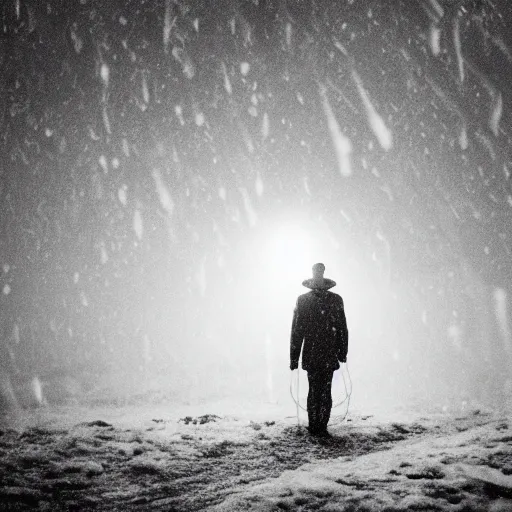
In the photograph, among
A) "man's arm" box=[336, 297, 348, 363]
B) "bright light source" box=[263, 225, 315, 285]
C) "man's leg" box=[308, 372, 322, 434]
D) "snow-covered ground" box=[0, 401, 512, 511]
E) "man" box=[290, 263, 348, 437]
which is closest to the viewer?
"snow-covered ground" box=[0, 401, 512, 511]

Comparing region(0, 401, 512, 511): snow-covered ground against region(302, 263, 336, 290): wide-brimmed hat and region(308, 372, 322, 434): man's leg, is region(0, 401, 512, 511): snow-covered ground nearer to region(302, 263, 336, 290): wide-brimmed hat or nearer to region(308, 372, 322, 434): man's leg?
region(308, 372, 322, 434): man's leg

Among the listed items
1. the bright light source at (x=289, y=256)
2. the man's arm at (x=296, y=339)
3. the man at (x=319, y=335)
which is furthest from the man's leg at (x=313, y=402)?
the bright light source at (x=289, y=256)

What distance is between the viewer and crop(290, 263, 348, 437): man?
193 inches

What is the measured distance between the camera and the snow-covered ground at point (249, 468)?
2586 millimetres

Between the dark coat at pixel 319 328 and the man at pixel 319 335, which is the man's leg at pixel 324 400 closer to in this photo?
the man at pixel 319 335

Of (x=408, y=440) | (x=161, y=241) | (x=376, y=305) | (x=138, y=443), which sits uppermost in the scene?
(x=161, y=241)

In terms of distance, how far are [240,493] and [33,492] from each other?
4.39ft

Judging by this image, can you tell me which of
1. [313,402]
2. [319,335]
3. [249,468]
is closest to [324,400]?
[313,402]

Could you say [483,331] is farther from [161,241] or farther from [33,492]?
[161,241]

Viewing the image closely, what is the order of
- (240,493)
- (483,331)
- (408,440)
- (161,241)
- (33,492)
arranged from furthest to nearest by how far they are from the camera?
(161,241) < (483,331) < (408,440) < (240,493) < (33,492)

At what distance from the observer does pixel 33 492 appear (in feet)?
8.41

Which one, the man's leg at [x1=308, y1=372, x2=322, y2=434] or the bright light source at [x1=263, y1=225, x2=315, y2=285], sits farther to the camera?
the bright light source at [x1=263, y1=225, x2=315, y2=285]

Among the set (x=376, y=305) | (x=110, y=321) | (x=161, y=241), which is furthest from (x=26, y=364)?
(x=161, y=241)

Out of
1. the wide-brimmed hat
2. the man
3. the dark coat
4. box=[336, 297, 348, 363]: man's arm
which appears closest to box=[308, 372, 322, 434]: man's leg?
the man
